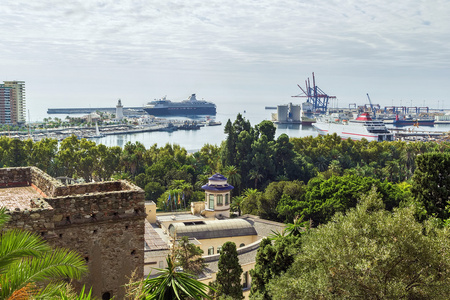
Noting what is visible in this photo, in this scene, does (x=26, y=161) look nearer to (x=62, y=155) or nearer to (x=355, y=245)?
(x=62, y=155)

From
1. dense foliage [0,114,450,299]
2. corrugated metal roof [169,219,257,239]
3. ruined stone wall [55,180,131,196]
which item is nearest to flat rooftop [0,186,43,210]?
ruined stone wall [55,180,131,196]

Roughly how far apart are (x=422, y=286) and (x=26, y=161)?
4266cm

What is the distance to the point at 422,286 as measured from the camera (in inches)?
377

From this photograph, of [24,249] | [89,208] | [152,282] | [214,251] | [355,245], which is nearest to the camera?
[24,249]

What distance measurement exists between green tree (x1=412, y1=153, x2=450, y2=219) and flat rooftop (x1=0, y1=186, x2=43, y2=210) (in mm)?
17468

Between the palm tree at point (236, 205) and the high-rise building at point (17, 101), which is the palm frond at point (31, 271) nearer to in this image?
the palm tree at point (236, 205)

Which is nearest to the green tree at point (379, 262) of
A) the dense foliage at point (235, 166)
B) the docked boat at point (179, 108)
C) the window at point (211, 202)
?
the window at point (211, 202)

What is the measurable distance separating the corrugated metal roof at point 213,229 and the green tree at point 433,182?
9.56 meters

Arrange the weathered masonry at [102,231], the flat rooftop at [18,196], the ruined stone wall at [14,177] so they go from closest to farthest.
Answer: the weathered masonry at [102,231], the flat rooftop at [18,196], the ruined stone wall at [14,177]

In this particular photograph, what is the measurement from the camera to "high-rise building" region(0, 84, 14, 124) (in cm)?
13200

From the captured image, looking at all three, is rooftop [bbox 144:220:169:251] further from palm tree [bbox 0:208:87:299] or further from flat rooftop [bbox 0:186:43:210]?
palm tree [bbox 0:208:87:299]

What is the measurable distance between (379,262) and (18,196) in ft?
27.2

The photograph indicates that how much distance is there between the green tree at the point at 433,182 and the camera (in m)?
21.8

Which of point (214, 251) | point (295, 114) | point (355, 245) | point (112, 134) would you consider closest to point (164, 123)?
point (112, 134)
